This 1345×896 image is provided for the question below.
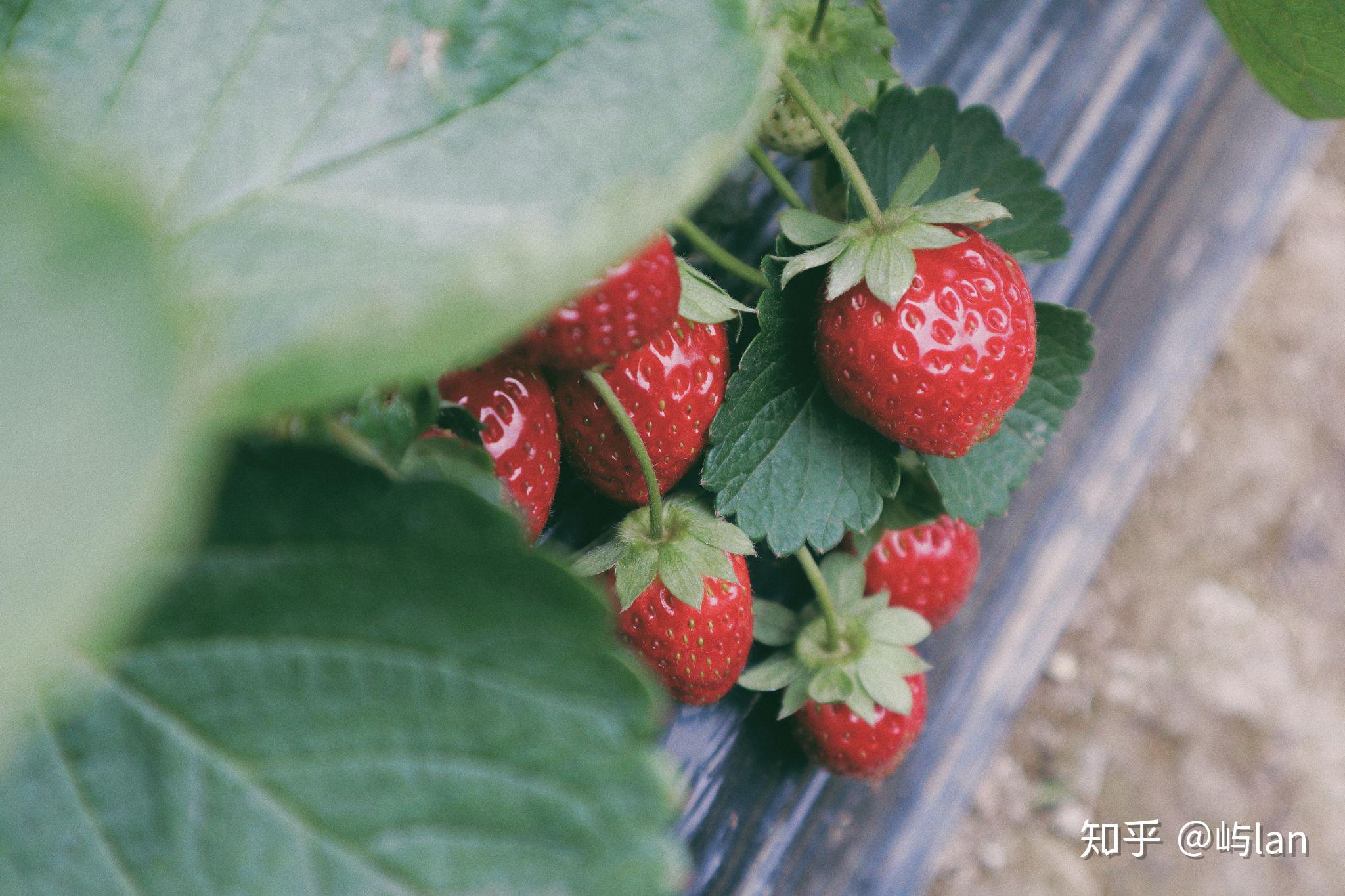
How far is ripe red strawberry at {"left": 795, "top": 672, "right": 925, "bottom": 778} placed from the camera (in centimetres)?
70

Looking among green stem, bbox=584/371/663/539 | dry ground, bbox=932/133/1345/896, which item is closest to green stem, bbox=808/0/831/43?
green stem, bbox=584/371/663/539

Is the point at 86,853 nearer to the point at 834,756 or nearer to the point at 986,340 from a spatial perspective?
the point at 986,340

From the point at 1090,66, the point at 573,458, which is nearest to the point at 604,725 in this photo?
the point at 573,458

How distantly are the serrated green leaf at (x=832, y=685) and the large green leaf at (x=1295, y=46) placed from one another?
431mm

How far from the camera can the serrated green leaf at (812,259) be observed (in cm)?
52

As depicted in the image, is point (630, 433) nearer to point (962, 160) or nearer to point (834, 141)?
point (834, 141)

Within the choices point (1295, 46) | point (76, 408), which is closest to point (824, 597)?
point (1295, 46)

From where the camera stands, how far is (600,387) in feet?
1.53

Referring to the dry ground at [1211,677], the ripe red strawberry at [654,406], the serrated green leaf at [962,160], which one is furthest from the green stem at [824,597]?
the dry ground at [1211,677]

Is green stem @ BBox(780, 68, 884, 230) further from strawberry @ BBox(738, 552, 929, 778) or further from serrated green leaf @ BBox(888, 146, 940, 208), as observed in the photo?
strawberry @ BBox(738, 552, 929, 778)

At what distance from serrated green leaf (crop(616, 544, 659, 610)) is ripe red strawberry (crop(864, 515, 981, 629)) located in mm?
215

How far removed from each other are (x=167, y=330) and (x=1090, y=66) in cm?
107

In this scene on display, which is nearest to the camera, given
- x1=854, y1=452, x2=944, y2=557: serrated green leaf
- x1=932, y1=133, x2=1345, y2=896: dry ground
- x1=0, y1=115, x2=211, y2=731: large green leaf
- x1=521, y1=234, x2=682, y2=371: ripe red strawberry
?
x1=0, y1=115, x2=211, y2=731: large green leaf

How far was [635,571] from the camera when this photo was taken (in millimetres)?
554
